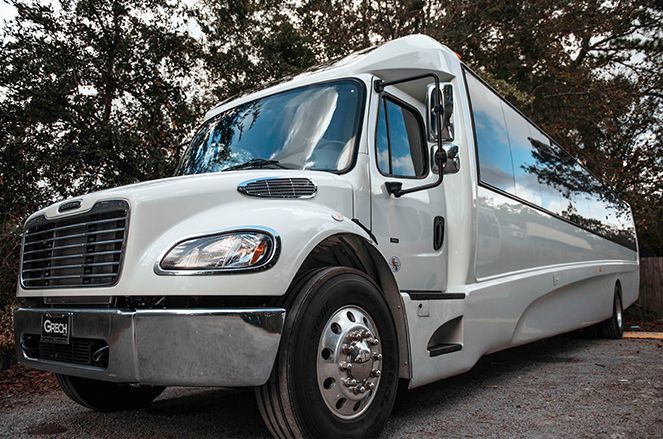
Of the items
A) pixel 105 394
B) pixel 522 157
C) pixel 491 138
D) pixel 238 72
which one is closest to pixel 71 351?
pixel 105 394

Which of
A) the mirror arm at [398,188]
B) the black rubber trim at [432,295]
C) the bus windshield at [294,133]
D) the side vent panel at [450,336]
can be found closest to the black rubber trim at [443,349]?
the side vent panel at [450,336]

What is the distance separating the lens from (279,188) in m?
3.59

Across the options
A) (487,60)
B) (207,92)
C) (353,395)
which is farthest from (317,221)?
(487,60)

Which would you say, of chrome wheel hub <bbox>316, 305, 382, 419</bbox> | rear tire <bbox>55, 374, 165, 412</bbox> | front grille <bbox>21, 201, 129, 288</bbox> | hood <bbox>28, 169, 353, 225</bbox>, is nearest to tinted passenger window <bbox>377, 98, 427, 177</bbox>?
hood <bbox>28, 169, 353, 225</bbox>

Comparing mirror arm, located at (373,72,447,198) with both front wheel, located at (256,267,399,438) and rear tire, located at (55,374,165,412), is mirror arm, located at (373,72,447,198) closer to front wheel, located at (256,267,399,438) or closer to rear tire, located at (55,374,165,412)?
front wheel, located at (256,267,399,438)

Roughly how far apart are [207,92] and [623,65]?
12699 millimetres

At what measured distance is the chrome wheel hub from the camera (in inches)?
129

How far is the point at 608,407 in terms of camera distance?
441 cm

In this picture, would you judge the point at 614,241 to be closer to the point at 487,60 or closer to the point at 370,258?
the point at 370,258

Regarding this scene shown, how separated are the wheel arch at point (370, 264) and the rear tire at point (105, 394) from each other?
6.02ft

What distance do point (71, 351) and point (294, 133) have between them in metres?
1.97

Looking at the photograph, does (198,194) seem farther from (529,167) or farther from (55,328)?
(529,167)

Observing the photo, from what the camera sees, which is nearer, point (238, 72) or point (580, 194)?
point (580, 194)

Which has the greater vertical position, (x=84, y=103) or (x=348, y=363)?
(x=84, y=103)
